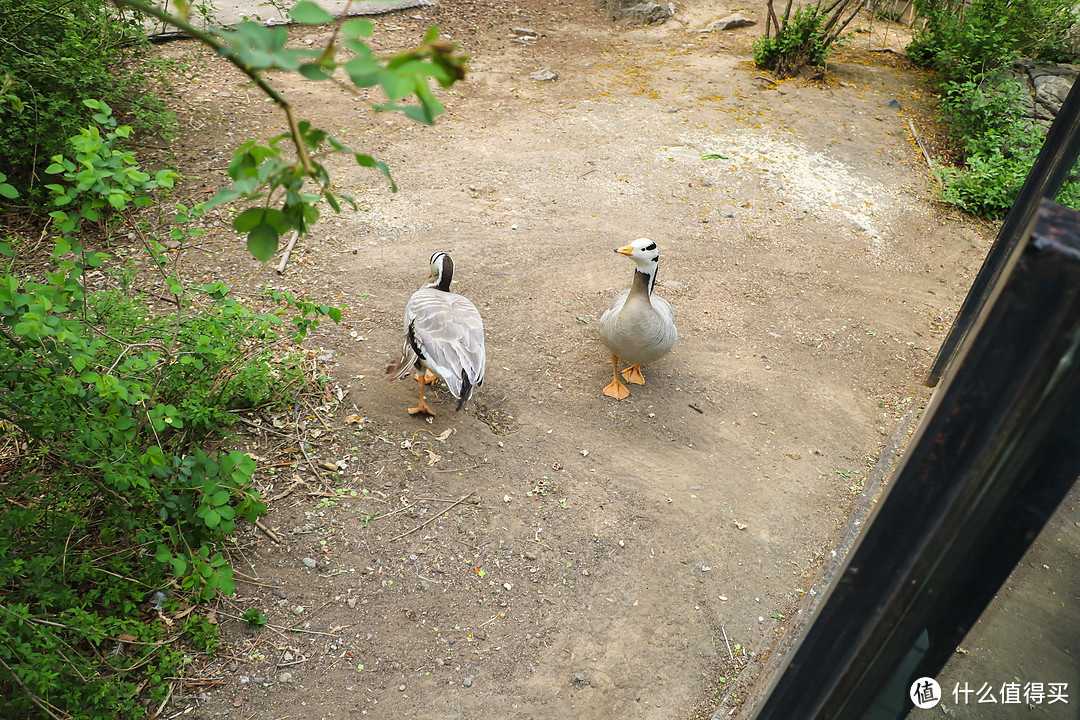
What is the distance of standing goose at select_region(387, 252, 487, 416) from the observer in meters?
4.39

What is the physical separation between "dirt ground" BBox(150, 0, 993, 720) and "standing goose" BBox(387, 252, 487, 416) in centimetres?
35

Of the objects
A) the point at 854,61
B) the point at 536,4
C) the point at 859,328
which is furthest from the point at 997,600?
the point at 536,4

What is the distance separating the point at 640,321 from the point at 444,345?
1480mm

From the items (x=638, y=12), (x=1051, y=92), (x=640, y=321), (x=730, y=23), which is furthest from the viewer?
(x=730, y=23)

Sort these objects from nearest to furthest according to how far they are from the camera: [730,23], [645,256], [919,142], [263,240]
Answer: [263,240] → [645,256] → [919,142] → [730,23]

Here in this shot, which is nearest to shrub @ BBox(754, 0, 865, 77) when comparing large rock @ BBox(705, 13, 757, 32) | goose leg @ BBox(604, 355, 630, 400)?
large rock @ BBox(705, 13, 757, 32)

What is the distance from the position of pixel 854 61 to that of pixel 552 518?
1147 cm

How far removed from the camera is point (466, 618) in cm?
357

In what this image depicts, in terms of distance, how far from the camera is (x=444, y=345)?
442 cm

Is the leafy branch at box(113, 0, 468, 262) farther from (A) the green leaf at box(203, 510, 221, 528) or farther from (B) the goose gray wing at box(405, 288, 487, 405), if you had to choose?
(B) the goose gray wing at box(405, 288, 487, 405)

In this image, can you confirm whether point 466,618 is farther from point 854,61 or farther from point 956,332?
point 854,61

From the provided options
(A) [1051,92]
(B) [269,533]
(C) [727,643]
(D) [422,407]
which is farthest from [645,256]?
(A) [1051,92]

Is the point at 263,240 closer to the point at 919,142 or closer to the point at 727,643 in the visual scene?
the point at 727,643

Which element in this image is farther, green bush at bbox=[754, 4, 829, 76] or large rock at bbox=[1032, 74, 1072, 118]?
green bush at bbox=[754, 4, 829, 76]
